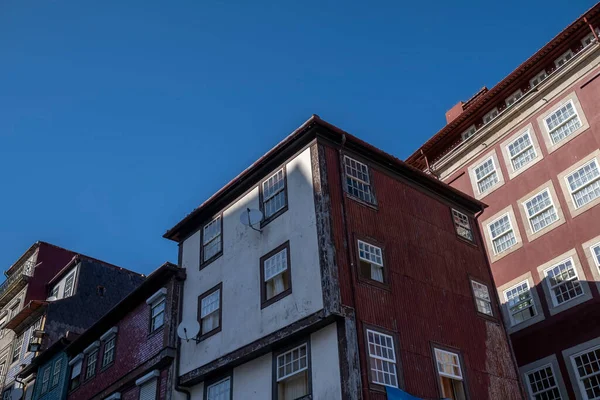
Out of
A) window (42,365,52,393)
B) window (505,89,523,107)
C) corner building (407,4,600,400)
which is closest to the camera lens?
corner building (407,4,600,400)

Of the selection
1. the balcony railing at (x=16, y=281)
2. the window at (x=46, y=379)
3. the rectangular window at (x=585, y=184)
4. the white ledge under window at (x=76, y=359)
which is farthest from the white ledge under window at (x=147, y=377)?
the balcony railing at (x=16, y=281)

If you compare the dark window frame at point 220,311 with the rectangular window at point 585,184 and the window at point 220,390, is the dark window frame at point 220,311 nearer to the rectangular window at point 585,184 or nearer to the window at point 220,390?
the window at point 220,390

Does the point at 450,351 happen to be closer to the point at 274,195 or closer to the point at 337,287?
the point at 337,287

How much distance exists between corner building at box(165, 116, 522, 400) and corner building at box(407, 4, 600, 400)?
162 inches

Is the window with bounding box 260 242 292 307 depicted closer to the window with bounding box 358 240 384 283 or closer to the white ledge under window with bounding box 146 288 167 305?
the window with bounding box 358 240 384 283

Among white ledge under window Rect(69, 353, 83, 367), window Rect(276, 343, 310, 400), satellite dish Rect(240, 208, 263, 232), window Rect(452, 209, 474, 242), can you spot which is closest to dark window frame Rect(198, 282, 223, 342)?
satellite dish Rect(240, 208, 263, 232)

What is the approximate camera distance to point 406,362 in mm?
17812

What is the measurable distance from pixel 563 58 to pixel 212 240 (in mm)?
18440

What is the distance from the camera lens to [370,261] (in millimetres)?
19062

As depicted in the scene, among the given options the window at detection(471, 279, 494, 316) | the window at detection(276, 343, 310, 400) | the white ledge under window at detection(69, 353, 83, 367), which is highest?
the white ledge under window at detection(69, 353, 83, 367)

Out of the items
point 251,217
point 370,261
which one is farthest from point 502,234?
point 251,217

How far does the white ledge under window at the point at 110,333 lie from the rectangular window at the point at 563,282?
19.1 metres

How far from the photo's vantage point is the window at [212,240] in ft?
75.4

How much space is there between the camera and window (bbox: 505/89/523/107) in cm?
3048
